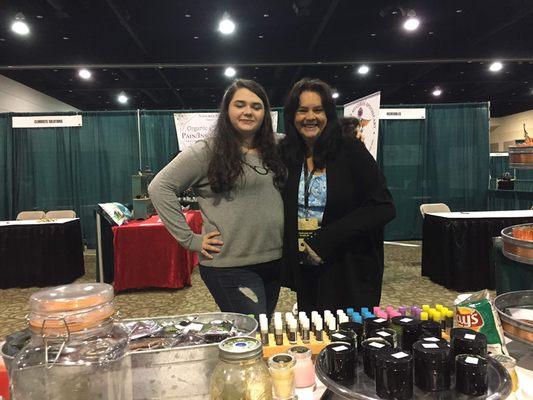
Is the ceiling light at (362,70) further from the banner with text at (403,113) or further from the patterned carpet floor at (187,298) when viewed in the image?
the patterned carpet floor at (187,298)

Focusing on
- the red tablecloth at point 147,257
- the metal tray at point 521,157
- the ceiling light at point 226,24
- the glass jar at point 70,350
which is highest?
the ceiling light at point 226,24

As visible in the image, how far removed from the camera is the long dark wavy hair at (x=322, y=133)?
4.40 ft

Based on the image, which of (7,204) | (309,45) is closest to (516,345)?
(309,45)

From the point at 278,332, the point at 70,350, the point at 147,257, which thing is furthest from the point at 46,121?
the point at 70,350

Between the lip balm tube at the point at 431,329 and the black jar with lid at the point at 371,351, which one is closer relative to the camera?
the black jar with lid at the point at 371,351

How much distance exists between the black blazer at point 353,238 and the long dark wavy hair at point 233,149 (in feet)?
0.33

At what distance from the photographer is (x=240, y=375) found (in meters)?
0.62

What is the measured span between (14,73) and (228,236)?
7921mm

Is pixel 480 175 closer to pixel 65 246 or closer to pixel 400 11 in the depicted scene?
pixel 400 11

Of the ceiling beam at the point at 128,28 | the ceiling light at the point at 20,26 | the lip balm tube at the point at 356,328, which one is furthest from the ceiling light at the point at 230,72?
the lip balm tube at the point at 356,328

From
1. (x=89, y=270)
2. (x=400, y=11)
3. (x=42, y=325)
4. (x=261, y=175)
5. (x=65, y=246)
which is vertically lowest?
(x=89, y=270)

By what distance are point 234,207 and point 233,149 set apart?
0.64ft

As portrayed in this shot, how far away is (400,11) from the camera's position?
16.5 ft

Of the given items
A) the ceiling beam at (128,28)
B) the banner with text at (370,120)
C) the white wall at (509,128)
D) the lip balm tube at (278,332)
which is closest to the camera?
the lip balm tube at (278,332)
